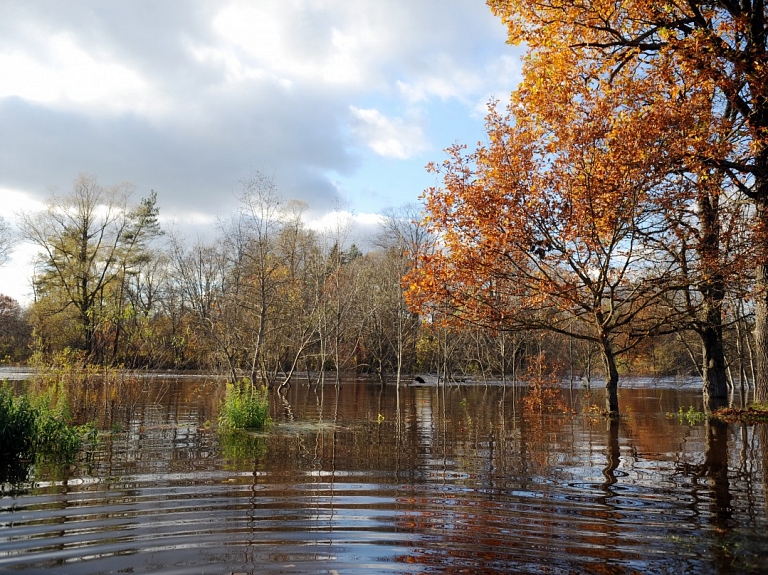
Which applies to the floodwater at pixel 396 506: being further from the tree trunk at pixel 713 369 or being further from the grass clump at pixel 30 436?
the tree trunk at pixel 713 369

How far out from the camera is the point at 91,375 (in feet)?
54.1

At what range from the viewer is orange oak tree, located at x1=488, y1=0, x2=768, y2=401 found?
467 inches

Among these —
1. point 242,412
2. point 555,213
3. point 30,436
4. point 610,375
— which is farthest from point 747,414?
point 30,436

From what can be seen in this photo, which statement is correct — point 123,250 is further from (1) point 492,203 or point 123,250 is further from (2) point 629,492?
(2) point 629,492

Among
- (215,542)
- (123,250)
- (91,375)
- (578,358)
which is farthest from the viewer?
(578,358)

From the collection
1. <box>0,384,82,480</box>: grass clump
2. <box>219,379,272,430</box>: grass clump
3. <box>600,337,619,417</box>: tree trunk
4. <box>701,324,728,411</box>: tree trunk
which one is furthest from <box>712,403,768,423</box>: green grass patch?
<box>0,384,82,480</box>: grass clump

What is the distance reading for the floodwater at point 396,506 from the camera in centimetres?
478

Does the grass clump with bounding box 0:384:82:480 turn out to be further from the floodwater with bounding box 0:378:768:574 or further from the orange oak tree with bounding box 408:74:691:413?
the orange oak tree with bounding box 408:74:691:413

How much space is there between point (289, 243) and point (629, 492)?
102ft

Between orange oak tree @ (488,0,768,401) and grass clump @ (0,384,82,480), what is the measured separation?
11616 mm

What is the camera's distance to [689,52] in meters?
11.6

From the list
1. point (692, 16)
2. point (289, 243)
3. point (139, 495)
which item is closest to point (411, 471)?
point (139, 495)

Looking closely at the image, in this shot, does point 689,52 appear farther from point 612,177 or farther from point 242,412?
point 242,412

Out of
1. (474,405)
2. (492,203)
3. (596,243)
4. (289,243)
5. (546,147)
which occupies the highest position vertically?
(289,243)
